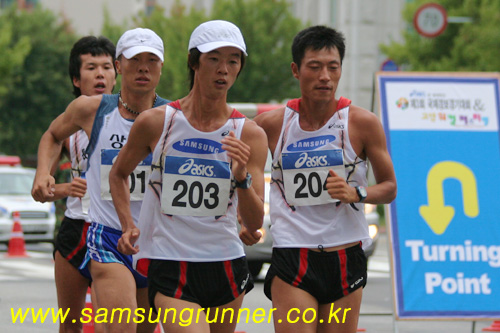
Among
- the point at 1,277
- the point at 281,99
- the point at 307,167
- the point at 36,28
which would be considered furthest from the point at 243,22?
the point at 307,167

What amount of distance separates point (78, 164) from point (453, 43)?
27547 millimetres

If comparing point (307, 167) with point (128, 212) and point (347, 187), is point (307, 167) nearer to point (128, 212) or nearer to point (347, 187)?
point (347, 187)

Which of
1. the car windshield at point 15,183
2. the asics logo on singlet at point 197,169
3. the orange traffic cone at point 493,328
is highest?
the asics logo on singlet at point 197,169

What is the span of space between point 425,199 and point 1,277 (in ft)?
27.6

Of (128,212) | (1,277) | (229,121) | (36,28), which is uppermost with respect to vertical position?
(36,28)

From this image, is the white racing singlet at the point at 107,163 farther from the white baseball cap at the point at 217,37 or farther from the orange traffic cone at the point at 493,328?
the orange traffic cone at the point at 493,328

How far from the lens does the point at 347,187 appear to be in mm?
5402

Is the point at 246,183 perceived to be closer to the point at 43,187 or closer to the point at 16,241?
the point at 43,187

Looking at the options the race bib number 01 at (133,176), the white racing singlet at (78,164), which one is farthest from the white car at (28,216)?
the race bib number 01 at (133,176)

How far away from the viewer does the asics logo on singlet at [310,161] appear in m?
5.63

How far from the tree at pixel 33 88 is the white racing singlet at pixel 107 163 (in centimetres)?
4601

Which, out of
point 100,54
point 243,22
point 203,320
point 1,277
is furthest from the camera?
point 243,22

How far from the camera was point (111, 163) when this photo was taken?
615 centimetres

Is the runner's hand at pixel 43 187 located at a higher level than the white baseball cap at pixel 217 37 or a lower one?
lower
